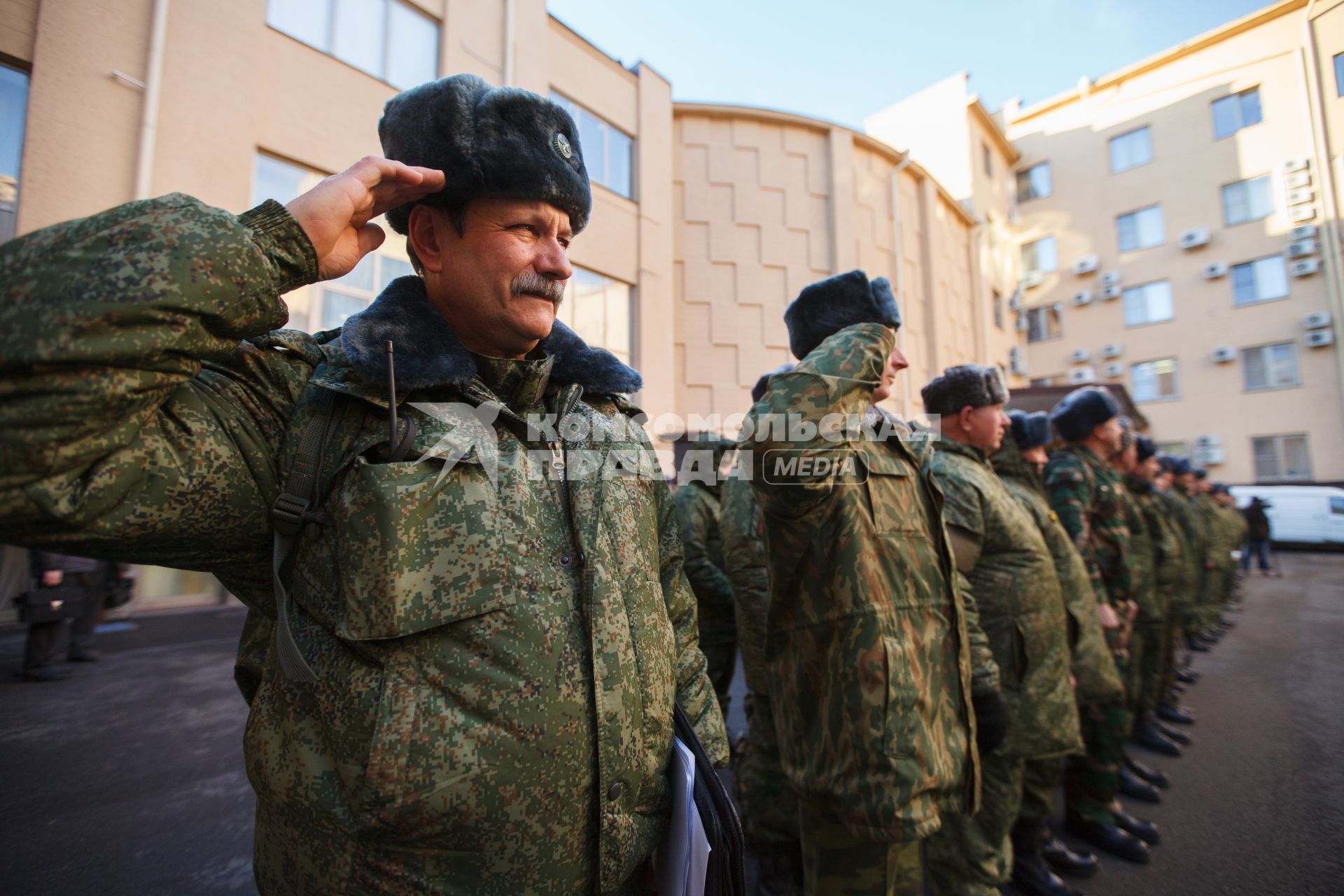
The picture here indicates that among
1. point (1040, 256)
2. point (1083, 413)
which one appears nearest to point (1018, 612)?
point (1083, 413)

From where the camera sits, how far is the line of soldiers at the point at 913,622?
1.91 m

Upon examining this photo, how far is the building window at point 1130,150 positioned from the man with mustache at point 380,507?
2827cm

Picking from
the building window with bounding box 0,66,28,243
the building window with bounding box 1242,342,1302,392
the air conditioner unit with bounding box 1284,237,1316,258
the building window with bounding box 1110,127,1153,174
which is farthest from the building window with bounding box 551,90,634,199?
the air conditioner unit with bounding box 1284,237,1316,258

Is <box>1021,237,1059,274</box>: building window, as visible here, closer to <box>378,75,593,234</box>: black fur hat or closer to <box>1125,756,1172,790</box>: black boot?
<box>1125,756,1172,790</box>: black boot

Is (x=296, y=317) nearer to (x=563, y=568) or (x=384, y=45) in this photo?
(x=384, y=45)

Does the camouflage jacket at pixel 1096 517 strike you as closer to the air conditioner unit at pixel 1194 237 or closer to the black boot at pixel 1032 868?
the black boot at pixel 1032 868

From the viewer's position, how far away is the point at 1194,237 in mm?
20953

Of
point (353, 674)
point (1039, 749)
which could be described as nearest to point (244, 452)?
point (353, 674)

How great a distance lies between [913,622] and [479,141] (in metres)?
1.81

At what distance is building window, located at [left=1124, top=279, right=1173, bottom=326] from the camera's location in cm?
2150

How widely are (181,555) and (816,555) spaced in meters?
1.61

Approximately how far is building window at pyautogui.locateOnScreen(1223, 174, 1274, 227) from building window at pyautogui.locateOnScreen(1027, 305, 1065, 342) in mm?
5336

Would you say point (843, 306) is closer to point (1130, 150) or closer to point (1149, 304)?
point (1149, 304)

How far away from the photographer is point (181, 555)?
1118 millimetres
